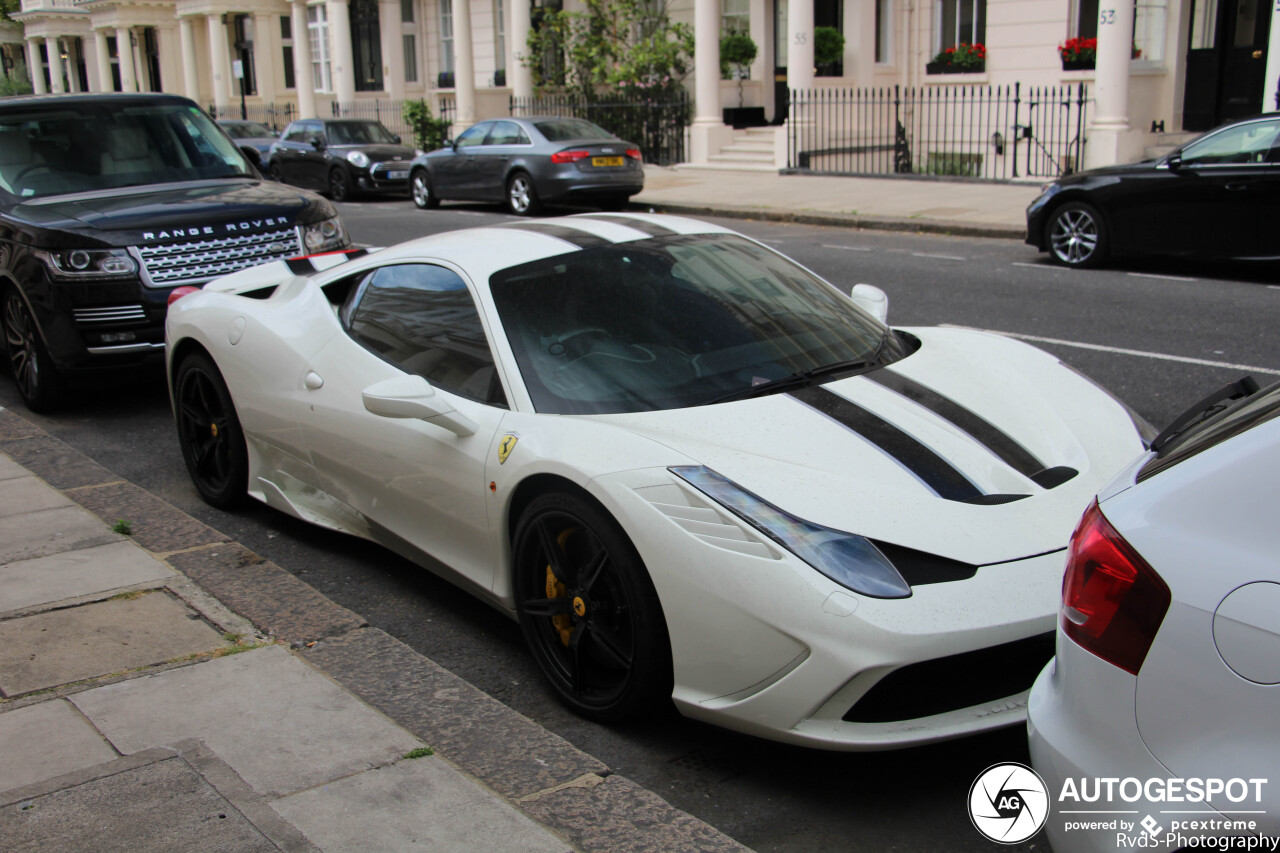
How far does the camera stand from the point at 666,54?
25578 millimetres

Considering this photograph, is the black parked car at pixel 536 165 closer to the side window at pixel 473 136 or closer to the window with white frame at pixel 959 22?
the side window at pixel 473 136

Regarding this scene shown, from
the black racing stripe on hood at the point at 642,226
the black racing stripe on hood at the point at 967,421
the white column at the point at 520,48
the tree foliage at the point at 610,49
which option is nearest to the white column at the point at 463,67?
the white column at the point at 520,48

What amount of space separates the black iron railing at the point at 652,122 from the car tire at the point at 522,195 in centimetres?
677

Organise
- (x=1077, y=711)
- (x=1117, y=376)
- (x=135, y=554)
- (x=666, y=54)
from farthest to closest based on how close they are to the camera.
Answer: (x=666, y=54), (x=1117, y=376), (x=135, y=554), (x=1077, y=711)

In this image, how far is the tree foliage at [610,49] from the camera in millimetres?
25812

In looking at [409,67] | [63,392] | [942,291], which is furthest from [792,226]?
[409,67]

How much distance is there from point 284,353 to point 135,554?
99 centimetres

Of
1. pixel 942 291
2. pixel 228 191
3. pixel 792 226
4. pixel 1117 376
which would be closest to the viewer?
pixel 1117 376

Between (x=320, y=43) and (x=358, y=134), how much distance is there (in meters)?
16.0

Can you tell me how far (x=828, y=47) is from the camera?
23.7 metres

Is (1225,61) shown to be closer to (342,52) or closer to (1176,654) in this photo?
(1176,654)

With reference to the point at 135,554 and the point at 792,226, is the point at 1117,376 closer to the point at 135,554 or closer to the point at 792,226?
the point at 135,554

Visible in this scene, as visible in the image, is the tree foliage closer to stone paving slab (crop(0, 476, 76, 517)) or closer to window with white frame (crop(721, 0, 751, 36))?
window with white frame (crop(721, 0, 751, 36))

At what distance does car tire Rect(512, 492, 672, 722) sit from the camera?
127 inches
